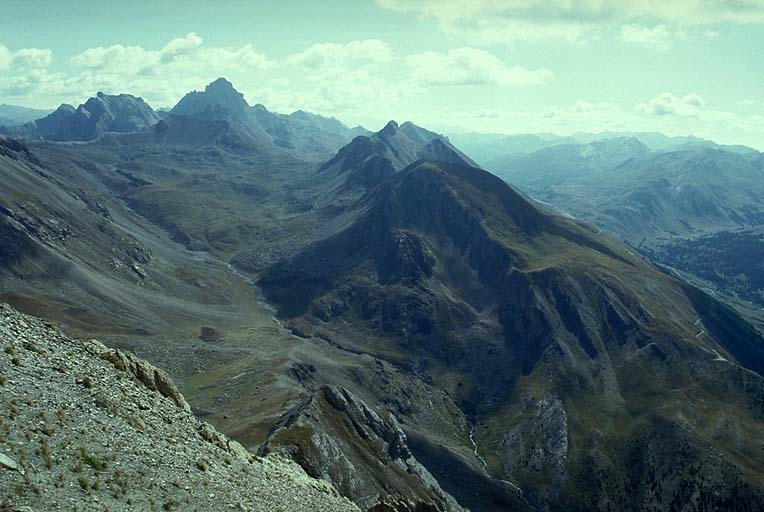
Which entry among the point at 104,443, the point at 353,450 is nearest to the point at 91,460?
the point at 104,443

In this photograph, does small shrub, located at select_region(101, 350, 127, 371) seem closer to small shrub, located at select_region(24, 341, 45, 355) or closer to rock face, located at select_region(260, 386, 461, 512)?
small shrub, located at select_region(24, 341, 45, 355)

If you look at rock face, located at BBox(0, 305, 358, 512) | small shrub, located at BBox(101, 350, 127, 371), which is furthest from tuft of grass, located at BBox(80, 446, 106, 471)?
small shrub, located at BBox(101, 350, 127, 371)

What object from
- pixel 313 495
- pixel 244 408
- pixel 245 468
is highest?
pixel 245 468

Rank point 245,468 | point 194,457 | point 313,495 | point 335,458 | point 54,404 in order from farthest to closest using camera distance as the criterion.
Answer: point 335,458, point 313,495, point 245,468, point 194,457, point 54,404

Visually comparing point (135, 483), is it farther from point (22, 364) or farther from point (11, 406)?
point (22, 364)

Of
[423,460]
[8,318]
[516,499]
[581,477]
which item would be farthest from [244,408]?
[8,318]

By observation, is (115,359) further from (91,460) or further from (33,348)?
(91,460)
